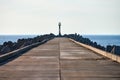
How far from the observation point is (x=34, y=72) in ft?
40.3

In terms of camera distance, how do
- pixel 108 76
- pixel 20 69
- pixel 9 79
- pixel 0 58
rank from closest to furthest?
pixel 9 79 < pixel 108 76 < pixel 20 69 < pixel 0 58

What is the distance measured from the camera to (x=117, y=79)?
10.7 meters

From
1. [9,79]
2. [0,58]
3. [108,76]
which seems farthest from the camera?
[0,58]

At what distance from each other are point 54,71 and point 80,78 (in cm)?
189

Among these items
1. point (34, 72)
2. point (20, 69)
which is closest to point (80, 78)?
point (34, 72)

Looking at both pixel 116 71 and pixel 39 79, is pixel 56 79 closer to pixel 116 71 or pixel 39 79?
pixel 39 79

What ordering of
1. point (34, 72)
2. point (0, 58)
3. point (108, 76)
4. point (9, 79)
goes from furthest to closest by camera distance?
point (0, 58), point (34, 72), point (108, 76), point (9, 79)

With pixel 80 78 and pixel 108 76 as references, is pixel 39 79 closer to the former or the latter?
pixel 80 78

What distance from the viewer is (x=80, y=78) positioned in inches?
430

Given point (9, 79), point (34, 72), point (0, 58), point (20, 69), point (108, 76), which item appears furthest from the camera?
point (0, 58)

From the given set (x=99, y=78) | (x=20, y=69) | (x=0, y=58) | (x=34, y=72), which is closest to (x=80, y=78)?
(x=99, y=78)

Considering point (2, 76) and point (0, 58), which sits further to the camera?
point (0, 58)

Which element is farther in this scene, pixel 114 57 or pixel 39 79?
pixel 114 57

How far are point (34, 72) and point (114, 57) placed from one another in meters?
6.21
